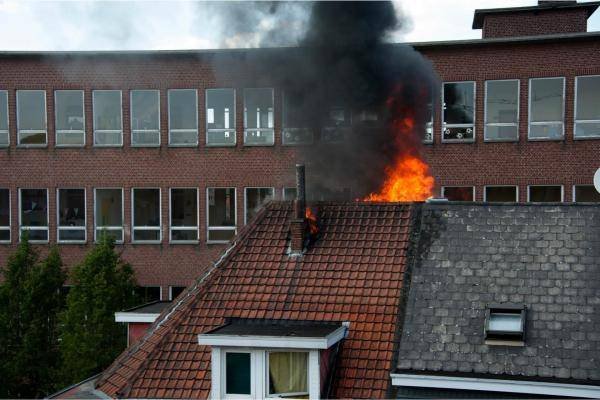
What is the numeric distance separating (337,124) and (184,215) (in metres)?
7.63

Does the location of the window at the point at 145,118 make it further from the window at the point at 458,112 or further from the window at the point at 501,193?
the window at the point at 501,193

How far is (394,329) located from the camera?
10.2m

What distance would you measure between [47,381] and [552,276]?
11470mm

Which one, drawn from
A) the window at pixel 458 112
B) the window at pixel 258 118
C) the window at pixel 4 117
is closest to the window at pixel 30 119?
the window at pixel 4 117

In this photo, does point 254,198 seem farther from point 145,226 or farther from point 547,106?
point 547,106

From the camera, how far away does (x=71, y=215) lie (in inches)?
855

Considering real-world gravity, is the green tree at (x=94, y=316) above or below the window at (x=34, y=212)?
below

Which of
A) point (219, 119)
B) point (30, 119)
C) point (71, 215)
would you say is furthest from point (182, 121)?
point (30, 119)

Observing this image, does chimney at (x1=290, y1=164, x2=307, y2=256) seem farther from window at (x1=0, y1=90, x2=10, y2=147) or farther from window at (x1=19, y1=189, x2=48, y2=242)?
window at (x1=0, y1=90, x2=10, y2=147)

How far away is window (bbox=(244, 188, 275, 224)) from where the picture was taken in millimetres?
21141

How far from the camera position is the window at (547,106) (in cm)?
1967

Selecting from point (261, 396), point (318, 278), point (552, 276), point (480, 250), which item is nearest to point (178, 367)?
point (261, 396)

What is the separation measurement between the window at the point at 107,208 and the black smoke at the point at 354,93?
315 inches

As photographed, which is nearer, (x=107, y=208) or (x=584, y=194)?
(x=584, y=194)
